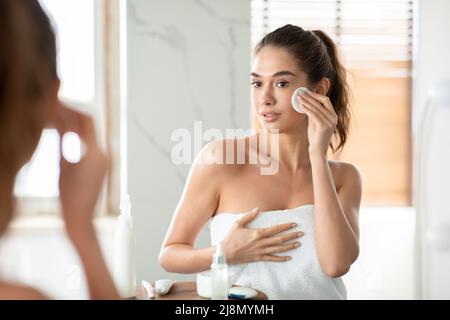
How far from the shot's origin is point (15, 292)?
0.31 metres

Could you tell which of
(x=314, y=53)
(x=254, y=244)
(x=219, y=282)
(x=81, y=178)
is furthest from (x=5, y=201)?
(x=314, y=53)

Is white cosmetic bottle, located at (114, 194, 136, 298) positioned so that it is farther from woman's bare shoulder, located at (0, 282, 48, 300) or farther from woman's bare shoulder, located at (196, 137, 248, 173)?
woman's bare shoulder, located at (0, 282, 48, 300)

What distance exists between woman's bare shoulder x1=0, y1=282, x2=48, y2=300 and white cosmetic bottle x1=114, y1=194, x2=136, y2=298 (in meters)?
0.35

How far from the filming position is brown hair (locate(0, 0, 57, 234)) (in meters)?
0.29

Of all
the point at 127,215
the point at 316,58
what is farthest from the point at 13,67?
the point at 316,58

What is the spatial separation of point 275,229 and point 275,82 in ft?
0.84

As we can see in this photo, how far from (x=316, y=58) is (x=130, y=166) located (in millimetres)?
400

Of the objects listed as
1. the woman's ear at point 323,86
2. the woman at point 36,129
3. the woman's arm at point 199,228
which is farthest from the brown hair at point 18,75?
the woman's ear at point 323,86

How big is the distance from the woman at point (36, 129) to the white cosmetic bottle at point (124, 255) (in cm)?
37

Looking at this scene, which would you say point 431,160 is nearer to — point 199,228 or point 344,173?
point 344,173

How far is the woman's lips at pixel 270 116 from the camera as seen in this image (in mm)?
841

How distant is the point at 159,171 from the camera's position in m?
0.90

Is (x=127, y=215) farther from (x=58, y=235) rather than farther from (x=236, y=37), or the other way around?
(x=236, y=37)
